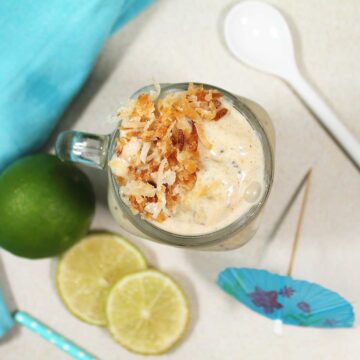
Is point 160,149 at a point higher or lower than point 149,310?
higher

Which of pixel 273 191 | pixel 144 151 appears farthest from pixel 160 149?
pixel 273 191

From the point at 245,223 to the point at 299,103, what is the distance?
0.84 feet

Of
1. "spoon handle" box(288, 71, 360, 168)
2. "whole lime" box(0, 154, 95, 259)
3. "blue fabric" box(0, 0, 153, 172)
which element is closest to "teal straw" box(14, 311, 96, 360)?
"whole lime" box(0, 154, 95, 259)

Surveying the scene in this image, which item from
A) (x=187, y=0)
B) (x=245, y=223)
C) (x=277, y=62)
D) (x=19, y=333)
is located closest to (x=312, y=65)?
(x=277, y=62)

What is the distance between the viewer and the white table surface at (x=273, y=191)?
731mm

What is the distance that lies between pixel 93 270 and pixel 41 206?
Answer: 0.15 m

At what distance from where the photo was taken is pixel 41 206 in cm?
66

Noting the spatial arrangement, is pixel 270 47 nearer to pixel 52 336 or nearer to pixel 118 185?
pixel 118 185

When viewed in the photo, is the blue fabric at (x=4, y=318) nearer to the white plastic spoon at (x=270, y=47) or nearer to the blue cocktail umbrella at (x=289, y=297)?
the blue cocktail umbrella at (x=289, y=297)

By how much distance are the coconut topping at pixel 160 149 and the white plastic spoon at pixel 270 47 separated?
22cm

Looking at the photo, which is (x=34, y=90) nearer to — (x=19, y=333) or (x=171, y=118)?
(x=171, y=118)

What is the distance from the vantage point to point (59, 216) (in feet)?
2.19

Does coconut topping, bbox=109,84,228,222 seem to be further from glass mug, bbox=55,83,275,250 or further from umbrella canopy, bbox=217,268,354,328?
umbrella canopy, bbox=217,268,354,328

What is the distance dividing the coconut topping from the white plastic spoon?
22cm
